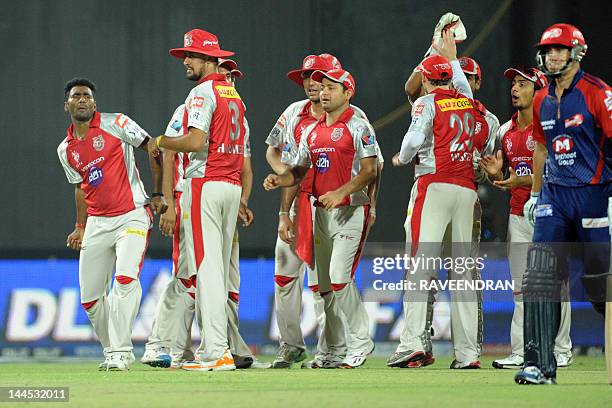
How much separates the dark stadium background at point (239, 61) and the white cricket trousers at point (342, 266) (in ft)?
9.33

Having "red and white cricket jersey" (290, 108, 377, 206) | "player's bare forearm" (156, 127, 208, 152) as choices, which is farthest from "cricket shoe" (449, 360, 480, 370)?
"player's bare forearm" (156, 127, 208, 152)

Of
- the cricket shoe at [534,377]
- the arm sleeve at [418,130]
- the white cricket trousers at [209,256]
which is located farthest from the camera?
the arm sleeve at [418,130]

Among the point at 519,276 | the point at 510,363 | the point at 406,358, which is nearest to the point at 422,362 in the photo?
the point at 406,358

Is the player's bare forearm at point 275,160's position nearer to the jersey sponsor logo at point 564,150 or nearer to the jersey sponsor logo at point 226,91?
the jersey sponsor logo at point 226,91

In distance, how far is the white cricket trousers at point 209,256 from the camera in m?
7.80

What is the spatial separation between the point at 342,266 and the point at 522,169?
1.65 meters

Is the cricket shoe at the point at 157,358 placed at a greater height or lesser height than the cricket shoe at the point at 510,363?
greater

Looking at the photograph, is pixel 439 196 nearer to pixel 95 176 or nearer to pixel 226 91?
pixel 226 91

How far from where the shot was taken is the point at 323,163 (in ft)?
28.0

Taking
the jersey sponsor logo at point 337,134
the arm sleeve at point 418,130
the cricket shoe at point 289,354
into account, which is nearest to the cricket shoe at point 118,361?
the cricket shoe at point 289,354

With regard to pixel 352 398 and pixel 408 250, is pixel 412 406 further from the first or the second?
pixel 408 250

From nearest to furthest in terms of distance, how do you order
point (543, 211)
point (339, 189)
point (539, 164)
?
point (543, 211)
point (539, 164)
point (339, 189)

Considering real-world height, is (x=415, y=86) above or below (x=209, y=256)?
above

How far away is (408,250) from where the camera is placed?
8398 millimetres
